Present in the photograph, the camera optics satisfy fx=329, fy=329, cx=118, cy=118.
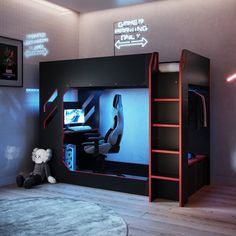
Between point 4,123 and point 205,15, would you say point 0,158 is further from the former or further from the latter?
point 205,15

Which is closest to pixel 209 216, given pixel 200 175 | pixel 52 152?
pixel 200 175

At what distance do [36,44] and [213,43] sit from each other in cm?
273

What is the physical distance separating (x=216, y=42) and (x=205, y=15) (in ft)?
1.48

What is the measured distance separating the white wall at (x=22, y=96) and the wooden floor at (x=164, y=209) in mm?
508

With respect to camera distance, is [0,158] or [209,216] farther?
[0,158]

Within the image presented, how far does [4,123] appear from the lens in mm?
4711

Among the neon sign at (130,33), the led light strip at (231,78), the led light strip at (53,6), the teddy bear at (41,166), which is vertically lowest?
the teddy bear at (41,166)

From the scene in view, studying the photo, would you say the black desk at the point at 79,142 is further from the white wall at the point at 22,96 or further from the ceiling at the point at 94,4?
the ceiling at the point at 94,4

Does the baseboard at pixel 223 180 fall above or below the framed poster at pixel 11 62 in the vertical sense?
below

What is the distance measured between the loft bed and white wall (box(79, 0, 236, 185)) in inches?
7.6

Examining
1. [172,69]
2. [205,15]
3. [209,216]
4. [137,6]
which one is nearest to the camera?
[209,216]

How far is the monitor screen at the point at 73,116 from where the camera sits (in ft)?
17.7

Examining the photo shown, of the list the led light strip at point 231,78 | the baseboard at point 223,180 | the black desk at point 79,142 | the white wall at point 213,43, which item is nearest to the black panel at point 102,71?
the black desk at point 79,142

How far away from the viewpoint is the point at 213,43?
16.1 ft
